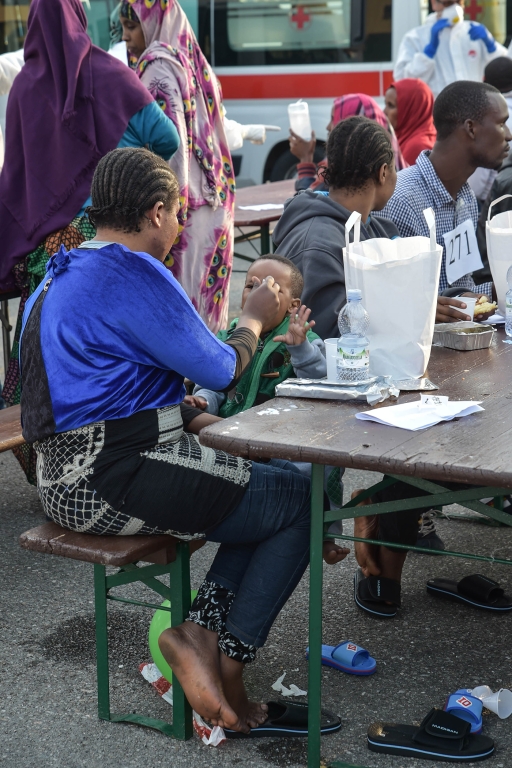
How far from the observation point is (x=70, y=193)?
366 centimetres

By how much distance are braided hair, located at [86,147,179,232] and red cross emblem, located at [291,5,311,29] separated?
8.36 m

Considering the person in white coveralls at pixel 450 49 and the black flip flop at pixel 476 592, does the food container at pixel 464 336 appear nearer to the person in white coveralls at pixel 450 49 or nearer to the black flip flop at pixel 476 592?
the black flip flop at pixel 476 592

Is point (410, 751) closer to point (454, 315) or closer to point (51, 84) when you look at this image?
point (454, 315)

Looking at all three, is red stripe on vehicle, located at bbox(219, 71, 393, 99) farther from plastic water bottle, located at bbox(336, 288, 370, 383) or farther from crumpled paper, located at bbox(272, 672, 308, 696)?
crumpled paper, located at bbox(272, 672, 308, 696)

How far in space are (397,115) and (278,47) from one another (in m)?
4.48

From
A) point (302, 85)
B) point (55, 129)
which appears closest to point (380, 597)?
point (55, 129)

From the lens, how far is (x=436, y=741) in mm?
2383

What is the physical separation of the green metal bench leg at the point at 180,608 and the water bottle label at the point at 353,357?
58 cm

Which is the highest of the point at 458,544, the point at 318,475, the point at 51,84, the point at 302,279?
the point at 51,84

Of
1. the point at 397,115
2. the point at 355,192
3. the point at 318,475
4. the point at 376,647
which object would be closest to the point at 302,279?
the point at 355,192

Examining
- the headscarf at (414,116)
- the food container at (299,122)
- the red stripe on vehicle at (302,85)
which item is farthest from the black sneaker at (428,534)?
the red stripe on vehicle at (302,85)

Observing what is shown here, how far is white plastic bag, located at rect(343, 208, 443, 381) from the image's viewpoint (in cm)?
246

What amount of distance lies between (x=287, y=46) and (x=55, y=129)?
23.3 feet

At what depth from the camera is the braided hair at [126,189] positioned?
234cm
